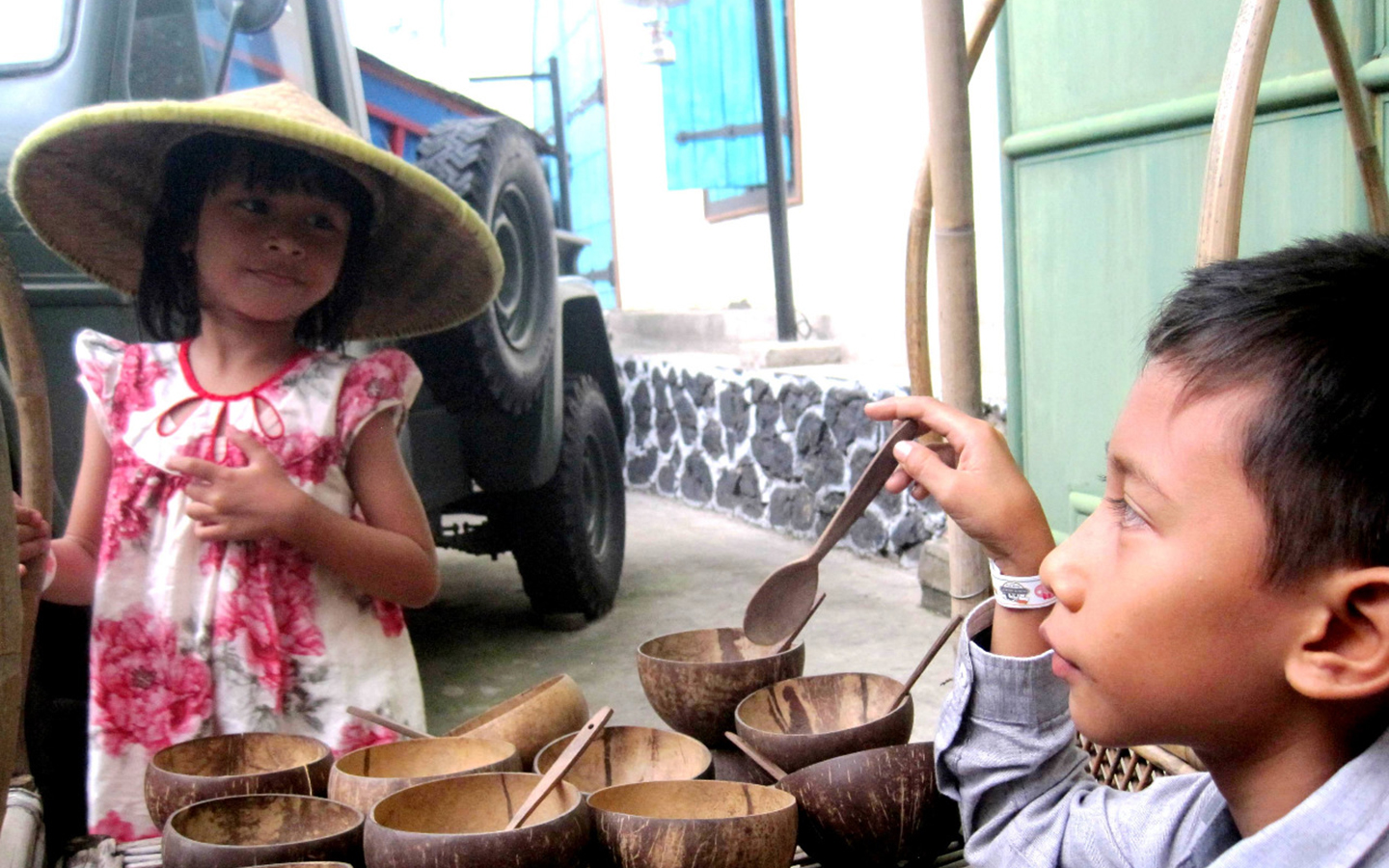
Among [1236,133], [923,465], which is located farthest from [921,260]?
[923,465]

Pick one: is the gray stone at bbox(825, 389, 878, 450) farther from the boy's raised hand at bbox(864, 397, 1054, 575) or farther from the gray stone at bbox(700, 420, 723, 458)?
the boy's raised hand at bbox(864, 397, 1054, 575)

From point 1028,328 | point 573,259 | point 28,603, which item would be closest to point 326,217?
point 28,603

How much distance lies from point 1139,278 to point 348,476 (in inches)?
65.9

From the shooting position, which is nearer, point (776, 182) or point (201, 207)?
point (201, 207)

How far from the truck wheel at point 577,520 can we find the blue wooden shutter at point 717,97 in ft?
6.97

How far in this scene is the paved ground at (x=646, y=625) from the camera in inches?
131

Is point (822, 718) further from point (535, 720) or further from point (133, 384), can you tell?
point (133, 384)

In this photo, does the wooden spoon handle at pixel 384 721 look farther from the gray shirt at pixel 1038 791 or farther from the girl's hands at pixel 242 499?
the gray shirt at pixel 1038 791

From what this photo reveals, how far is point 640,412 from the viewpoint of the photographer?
6676 millimetres

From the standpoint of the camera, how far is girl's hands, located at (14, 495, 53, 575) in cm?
121

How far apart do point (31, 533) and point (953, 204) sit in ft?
3.17

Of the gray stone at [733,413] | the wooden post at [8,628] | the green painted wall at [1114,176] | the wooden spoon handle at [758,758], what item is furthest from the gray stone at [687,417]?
the wooden post at [8,628]

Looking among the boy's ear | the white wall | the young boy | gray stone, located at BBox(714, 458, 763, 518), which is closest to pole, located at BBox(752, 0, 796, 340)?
the white wall

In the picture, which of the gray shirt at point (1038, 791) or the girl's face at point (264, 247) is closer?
the gray shirt at point (1038, 791)
